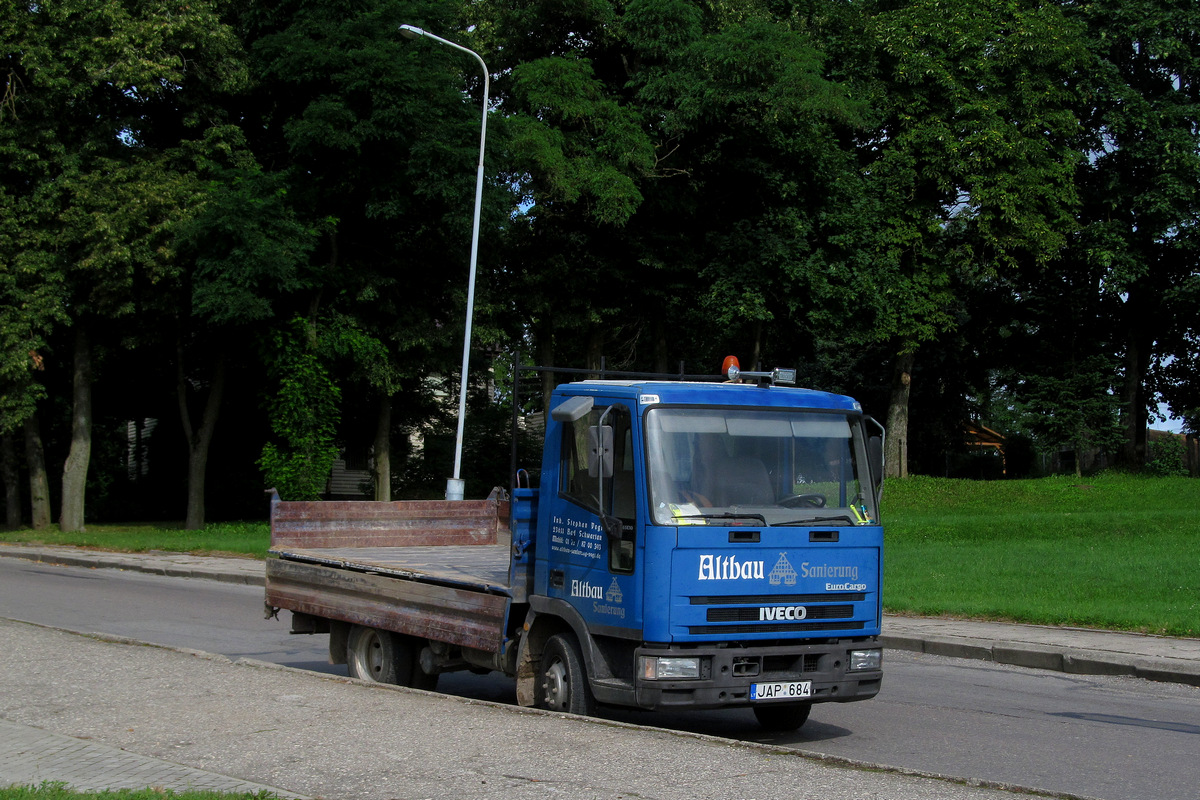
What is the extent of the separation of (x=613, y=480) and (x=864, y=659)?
6.79ft

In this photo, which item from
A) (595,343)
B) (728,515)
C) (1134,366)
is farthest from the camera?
(1134,366)

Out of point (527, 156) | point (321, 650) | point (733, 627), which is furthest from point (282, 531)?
point (527, 156)

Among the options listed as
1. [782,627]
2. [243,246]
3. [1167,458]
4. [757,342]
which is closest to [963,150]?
[757,342]

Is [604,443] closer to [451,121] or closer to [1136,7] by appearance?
[451,121]

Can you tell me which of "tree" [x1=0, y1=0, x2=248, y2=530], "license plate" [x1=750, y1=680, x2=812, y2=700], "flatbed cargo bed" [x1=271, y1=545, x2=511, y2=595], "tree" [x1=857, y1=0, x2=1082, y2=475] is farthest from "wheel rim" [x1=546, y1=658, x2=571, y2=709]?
"tree" [x1=857, y1=0, x2=1082, y2=475]

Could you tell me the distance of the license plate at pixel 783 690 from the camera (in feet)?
24.4

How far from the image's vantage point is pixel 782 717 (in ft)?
28.0

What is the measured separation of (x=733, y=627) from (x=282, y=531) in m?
5.32

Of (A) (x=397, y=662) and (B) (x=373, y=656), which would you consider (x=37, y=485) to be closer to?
(B) (x=373, y=656)

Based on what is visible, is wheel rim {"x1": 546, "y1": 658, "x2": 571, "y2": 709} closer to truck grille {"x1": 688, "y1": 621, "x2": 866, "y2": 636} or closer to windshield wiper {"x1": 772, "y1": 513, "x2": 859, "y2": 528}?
truck grille {"x1": 688, "y1": 621, "x2": 866, "y2": 636}

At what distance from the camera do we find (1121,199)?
125 ft

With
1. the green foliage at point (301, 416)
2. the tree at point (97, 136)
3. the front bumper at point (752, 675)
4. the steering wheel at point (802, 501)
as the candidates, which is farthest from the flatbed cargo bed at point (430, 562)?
the green foliage at point (301, 416)

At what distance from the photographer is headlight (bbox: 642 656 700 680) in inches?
285

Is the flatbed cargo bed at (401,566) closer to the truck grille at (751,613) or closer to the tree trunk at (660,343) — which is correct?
the truck grille at (751,613)
